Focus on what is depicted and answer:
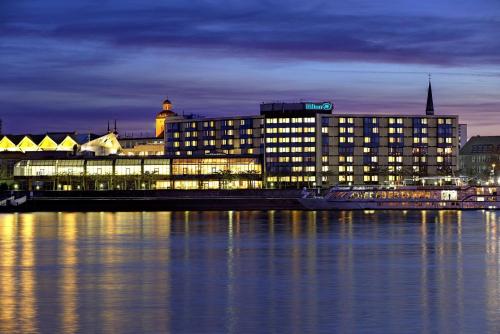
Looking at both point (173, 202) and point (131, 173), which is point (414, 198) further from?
point (131, 173)

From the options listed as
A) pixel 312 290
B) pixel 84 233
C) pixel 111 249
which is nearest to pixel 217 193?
pixel 84 233

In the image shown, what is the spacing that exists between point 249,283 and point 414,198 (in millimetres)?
105417

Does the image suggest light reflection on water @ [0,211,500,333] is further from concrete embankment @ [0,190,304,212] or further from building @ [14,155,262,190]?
building @ [14,155,262,190]

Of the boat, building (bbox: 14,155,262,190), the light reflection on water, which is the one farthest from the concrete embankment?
the light reflection on water

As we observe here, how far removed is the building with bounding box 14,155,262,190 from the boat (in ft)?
150

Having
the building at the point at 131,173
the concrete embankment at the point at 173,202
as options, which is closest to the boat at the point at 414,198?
the concrete embankment at the point at 173,202

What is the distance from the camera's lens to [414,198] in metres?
145

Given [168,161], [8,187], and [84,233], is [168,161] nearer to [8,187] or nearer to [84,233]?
[8,187]

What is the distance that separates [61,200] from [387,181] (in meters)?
72.0

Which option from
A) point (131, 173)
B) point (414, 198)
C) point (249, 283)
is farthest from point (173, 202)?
point (249, 283)

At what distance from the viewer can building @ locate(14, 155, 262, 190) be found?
190 metres

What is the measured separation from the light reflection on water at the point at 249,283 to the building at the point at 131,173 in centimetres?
11318

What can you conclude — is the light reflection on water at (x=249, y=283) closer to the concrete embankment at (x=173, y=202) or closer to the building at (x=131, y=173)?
the concrete embankment at (x=173, y=202)

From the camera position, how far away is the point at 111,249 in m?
63.3
